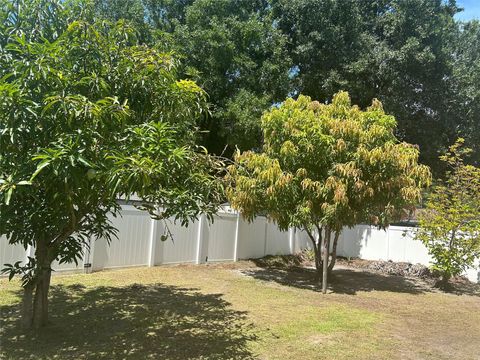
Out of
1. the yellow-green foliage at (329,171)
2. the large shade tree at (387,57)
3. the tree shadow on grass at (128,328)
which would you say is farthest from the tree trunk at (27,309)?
the large shade tree at (387,57)

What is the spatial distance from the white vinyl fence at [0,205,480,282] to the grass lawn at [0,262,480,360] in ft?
1.59

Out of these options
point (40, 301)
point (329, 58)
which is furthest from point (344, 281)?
point (40, 301)

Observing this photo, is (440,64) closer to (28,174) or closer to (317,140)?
(317,140)

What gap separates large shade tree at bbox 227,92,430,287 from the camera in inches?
429

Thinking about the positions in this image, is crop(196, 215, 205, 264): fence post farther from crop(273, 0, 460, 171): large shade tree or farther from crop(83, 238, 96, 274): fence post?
crop(273, 0, 460, 171): large shade tree

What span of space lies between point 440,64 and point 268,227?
8.85 metres

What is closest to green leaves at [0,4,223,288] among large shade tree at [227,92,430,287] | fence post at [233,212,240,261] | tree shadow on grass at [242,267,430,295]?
large shade tree at [227,92,430,287]

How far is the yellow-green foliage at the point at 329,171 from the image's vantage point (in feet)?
35.8

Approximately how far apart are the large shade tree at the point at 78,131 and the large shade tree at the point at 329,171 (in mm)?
4933

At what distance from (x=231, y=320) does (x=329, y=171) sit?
465cm

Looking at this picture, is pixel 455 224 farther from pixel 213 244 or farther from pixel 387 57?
pixel 387 57

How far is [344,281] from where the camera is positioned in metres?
13.7

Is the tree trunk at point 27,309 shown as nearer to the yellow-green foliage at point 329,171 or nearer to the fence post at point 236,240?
the yellow-green foliage at point 329,171

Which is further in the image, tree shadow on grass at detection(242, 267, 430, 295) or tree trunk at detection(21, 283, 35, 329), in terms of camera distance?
tree shadow on grass at detection(242, 267, 430, 295)
